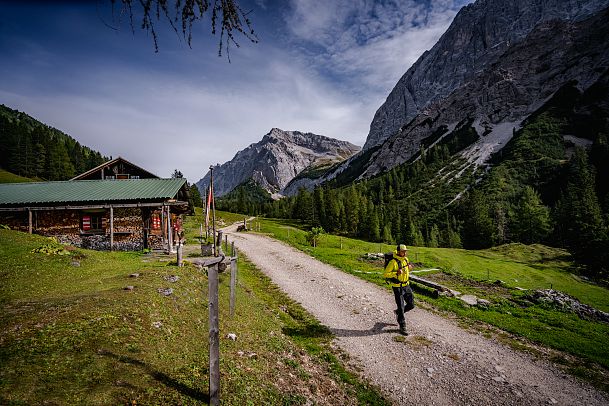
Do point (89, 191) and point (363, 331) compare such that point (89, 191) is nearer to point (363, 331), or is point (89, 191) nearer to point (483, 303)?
point (363, 331)

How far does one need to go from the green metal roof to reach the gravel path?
21088 mm

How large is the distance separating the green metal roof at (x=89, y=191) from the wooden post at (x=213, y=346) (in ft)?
76.4

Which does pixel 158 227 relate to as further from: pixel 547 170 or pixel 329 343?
pixel 547 170

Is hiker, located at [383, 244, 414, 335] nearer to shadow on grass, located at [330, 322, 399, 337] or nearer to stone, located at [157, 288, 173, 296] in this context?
shadow on grass, located at [330, 322, 399, 337]

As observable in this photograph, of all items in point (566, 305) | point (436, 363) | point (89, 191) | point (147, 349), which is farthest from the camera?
point (89, 191)

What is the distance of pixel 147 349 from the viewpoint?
6719 millimetres

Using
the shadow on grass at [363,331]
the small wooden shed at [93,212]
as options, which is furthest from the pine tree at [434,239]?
the shadow on grass at [363,331]

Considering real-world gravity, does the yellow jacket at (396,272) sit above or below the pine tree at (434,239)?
above

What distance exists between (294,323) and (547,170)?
149120 millimetres

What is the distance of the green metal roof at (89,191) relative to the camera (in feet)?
85.0

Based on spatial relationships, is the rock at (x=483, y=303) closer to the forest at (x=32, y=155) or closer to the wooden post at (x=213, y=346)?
the wooden post at (x=213, y=346)

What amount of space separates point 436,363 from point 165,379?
7.20m

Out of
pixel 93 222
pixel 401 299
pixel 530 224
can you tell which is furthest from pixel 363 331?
pixel 530 224

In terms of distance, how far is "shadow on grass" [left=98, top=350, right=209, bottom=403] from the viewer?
552cm
